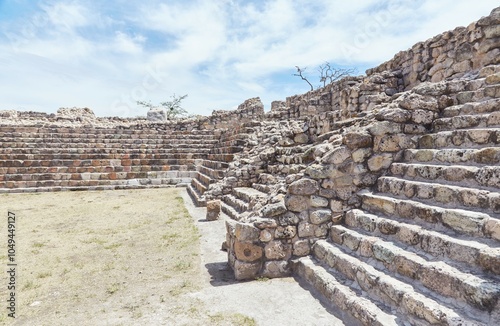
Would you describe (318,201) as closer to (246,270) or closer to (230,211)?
(246,270)

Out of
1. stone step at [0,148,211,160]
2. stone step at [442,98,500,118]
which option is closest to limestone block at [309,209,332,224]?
stone step at [442,98,500,118]

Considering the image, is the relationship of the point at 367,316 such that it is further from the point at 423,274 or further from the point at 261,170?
the point at 261,170

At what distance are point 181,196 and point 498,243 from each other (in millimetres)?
9163

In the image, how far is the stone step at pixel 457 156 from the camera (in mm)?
2971

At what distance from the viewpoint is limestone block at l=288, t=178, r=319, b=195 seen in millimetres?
3992

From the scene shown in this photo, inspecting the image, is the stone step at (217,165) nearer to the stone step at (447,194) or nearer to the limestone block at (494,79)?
the stone step at (447,194)

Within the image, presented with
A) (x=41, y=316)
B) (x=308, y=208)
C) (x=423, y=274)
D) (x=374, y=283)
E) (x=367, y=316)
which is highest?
(x=308, y=208)

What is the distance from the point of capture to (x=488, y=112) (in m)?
3.57

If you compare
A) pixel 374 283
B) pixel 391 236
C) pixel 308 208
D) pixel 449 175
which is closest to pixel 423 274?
pixel 374 283

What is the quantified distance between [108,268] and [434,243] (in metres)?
4.00

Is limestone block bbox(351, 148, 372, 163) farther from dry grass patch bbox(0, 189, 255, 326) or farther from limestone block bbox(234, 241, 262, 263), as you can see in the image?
dry grass patch bbox(0, 189, 255, 326)

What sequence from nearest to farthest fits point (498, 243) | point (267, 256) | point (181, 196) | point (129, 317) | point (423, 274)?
point (498, 243) → point (423, 274) → point (129, 317) → point (267, 256) → point (181, 196)

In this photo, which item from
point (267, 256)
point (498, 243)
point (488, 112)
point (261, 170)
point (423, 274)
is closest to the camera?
point (498, 243)

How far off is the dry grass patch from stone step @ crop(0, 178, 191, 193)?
13.1 ft
